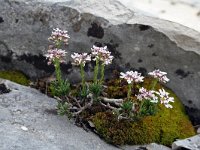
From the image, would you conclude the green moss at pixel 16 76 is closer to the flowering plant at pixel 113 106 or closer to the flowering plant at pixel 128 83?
the flowering plant at pixel 113 106

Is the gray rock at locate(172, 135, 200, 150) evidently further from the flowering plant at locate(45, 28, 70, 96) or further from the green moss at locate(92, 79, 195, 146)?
the flowering plant at locate(45, 28, 70, 96)

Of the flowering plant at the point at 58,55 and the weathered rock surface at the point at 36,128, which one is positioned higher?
the flowering plant at the point at 58,55

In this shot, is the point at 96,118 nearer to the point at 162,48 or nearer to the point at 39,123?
the point at 39,123

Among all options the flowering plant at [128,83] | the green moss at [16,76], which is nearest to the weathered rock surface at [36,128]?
the flowering plant at [128,83]

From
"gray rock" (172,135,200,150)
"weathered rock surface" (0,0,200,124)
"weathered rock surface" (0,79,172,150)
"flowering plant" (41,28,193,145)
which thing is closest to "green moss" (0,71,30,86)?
"weathered rock surface" (0,0,200,124)

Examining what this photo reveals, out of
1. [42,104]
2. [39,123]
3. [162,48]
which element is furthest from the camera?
[162,48]

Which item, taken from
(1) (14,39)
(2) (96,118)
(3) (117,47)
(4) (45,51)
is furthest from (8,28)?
(2) (96,118)
